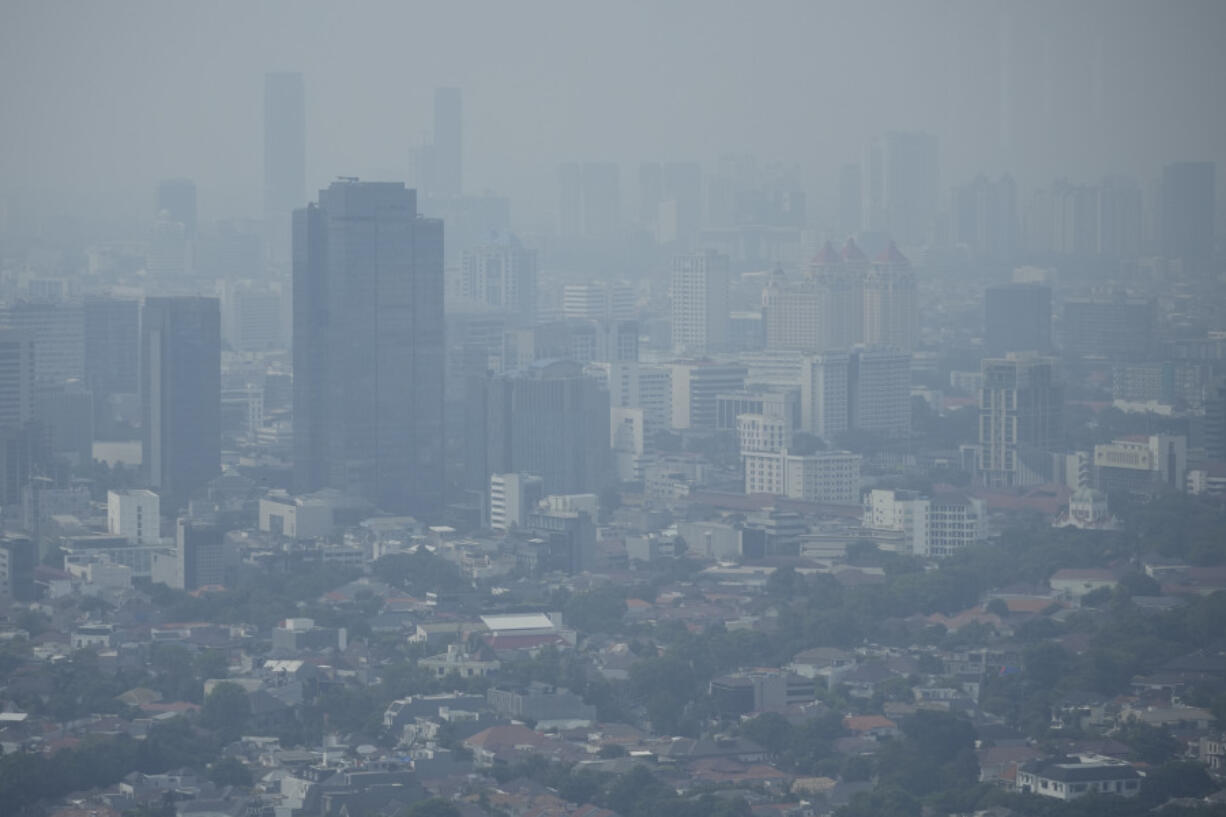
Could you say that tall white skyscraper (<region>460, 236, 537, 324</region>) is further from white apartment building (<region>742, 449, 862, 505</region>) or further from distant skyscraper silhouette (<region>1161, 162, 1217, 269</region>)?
white apartment building (<region>742, 449, 862, 505</region>)

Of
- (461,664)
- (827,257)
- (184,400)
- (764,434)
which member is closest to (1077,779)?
(461,664)

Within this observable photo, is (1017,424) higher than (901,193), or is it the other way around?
(901,193)

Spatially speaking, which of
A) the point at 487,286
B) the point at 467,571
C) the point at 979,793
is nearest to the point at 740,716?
the point at 979,793

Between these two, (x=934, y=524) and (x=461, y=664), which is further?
(x=934, y=524)

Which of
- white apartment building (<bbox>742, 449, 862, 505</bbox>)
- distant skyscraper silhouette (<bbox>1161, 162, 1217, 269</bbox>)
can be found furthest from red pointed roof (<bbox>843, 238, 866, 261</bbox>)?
white apartment building (<bbox>742, 449, 862, 505</bbox>)

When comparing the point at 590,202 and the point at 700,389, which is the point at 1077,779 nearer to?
the point at 700,389

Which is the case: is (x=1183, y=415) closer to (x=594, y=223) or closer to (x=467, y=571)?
(x=467, y=571)

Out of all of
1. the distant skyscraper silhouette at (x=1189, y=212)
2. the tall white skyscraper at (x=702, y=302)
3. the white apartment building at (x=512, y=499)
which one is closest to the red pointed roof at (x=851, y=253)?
the tall white skyscraper at (x=702, y=302)
